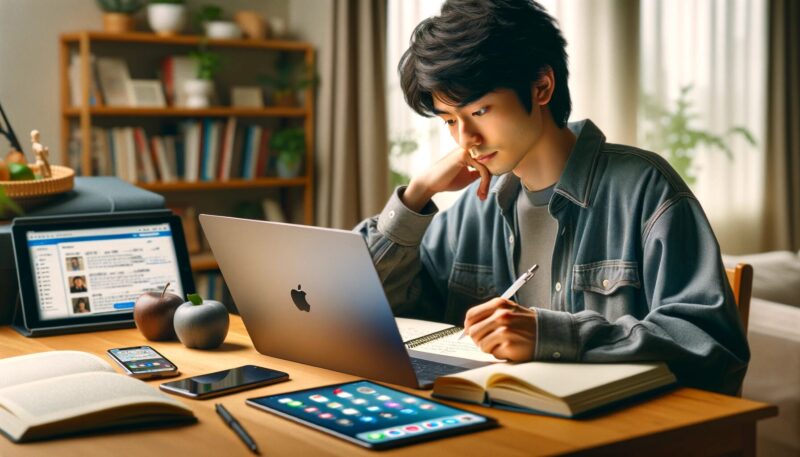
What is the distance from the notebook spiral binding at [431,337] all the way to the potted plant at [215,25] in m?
2.57

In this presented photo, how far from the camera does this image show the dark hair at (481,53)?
1519 mm

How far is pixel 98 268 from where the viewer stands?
1727 millimetres

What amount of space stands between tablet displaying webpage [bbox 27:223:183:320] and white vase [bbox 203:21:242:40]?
2.17 metres

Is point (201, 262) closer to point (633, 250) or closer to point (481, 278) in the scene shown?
point (481, 278)

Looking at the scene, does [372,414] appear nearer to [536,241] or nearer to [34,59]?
[536,241]

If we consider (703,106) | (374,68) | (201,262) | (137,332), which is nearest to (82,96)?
(201,262)

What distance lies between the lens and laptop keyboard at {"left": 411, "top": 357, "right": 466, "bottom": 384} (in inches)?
49.1

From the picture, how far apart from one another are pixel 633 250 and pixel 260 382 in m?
0.64

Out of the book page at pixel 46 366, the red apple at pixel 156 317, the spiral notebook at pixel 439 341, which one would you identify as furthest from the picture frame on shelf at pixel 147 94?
the book page at pixel 46 366

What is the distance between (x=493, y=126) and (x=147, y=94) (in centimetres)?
245

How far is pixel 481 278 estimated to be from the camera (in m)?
1.81

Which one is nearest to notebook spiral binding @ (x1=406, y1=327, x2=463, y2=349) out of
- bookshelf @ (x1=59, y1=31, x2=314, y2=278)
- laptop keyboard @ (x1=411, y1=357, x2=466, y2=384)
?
laptop keyboard @ (x1=411, y1=357, x2=466, y2=384)

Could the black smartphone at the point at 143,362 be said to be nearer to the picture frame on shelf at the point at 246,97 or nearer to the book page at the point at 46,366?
the book page at the point at 46,366

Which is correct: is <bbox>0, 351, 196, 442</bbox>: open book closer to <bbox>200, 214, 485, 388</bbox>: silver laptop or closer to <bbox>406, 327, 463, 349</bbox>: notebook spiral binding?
<bbox>200, 214, 485, 388</bbox>: silver laptop
